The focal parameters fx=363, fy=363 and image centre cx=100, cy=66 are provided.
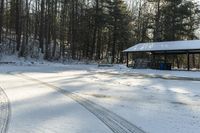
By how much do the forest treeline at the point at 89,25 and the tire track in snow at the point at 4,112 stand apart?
36.9 meters

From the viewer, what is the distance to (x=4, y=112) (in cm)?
926

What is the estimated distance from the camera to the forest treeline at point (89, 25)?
52.8 m

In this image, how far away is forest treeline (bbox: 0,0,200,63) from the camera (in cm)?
5284

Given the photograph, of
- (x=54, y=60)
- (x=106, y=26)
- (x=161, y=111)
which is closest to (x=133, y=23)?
(x=106, y=26)

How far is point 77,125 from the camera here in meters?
8.02

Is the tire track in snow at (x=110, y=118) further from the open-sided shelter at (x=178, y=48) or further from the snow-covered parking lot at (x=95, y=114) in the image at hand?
the open-sided shelter at (x=178, y=48)

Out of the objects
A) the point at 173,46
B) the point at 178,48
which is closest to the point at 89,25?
the point at 173,46

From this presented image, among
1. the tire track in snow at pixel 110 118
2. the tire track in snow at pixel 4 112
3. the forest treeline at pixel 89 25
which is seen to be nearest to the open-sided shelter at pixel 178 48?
the forest treeline at pixel 89 25

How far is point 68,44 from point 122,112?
5358 cm

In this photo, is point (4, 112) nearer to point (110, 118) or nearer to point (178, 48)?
point (110, 118)

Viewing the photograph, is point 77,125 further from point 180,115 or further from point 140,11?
point 140,11

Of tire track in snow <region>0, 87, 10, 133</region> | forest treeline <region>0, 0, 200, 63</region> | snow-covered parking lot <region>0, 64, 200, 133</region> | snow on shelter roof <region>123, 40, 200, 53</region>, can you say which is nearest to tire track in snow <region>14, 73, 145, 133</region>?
snow-covered parking lot <region>0, 64, 200, 133</region>

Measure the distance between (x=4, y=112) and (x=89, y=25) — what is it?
53.6m

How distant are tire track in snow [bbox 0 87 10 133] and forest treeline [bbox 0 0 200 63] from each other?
36.9 metres
